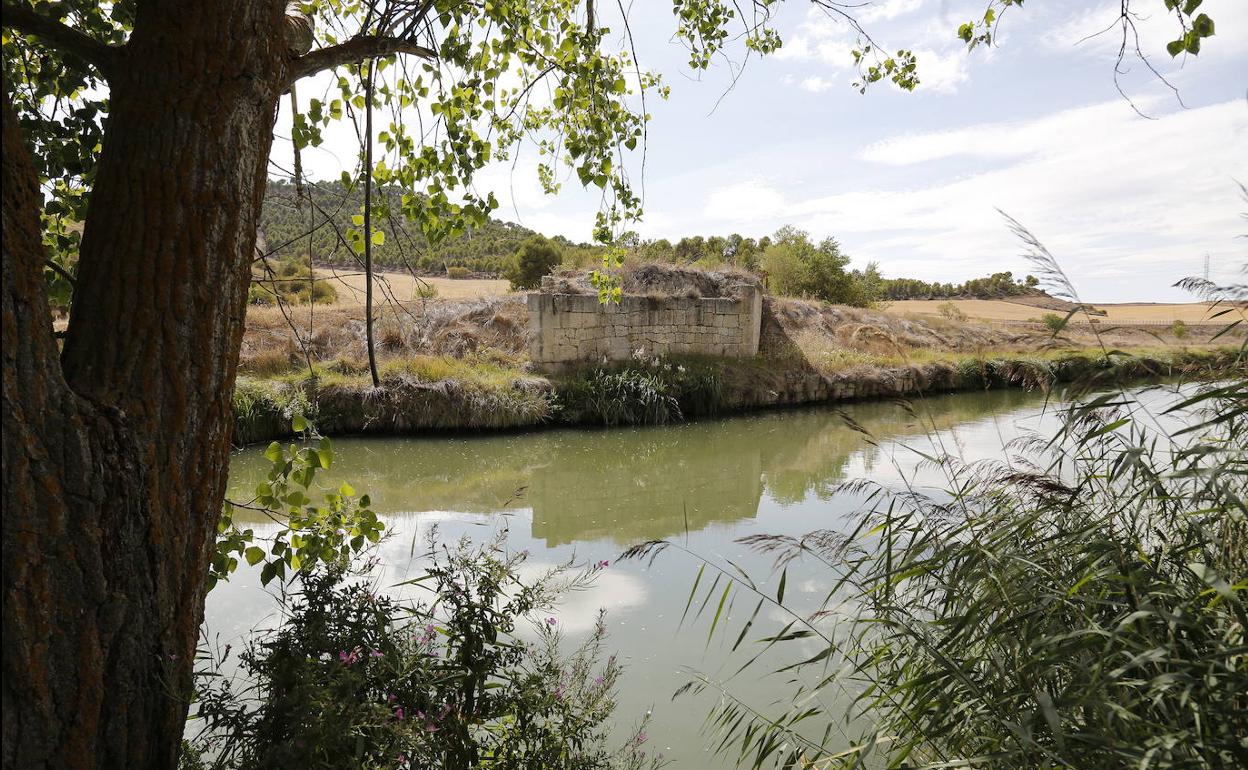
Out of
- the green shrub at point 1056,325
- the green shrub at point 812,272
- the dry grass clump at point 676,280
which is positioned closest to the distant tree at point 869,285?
the green shrub at point 812,272

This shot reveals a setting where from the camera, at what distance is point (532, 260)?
21266 mm

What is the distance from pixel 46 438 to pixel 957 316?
24.0 meters

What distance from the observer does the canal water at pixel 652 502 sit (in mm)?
3119

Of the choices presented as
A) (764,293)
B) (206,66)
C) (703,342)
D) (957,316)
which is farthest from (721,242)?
(206,66)

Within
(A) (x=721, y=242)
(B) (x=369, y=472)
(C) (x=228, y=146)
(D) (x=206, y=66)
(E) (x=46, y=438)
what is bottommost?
(B) (x=369, y=472)

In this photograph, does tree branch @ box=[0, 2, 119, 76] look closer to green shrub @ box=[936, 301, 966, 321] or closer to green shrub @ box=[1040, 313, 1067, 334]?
green shrub @ box=[1040, 313, 1067, 334]

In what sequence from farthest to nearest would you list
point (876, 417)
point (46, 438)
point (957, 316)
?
point (957, 316) < point (876, 417) < point (46, 438)

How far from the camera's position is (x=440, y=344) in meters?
12.8

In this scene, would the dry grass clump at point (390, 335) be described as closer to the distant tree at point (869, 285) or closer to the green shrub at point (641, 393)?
the green shrub at point (641, 393)

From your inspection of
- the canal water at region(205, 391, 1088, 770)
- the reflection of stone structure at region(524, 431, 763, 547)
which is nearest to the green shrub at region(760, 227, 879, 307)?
the canal water at region(205, 391, 1088, 770)

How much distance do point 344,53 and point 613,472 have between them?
21.2 ft

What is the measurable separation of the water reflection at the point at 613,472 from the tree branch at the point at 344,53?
3.51 m

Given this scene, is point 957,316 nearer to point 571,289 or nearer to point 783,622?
point 571,289

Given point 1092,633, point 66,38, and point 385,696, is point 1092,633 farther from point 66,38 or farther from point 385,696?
point 66,38
